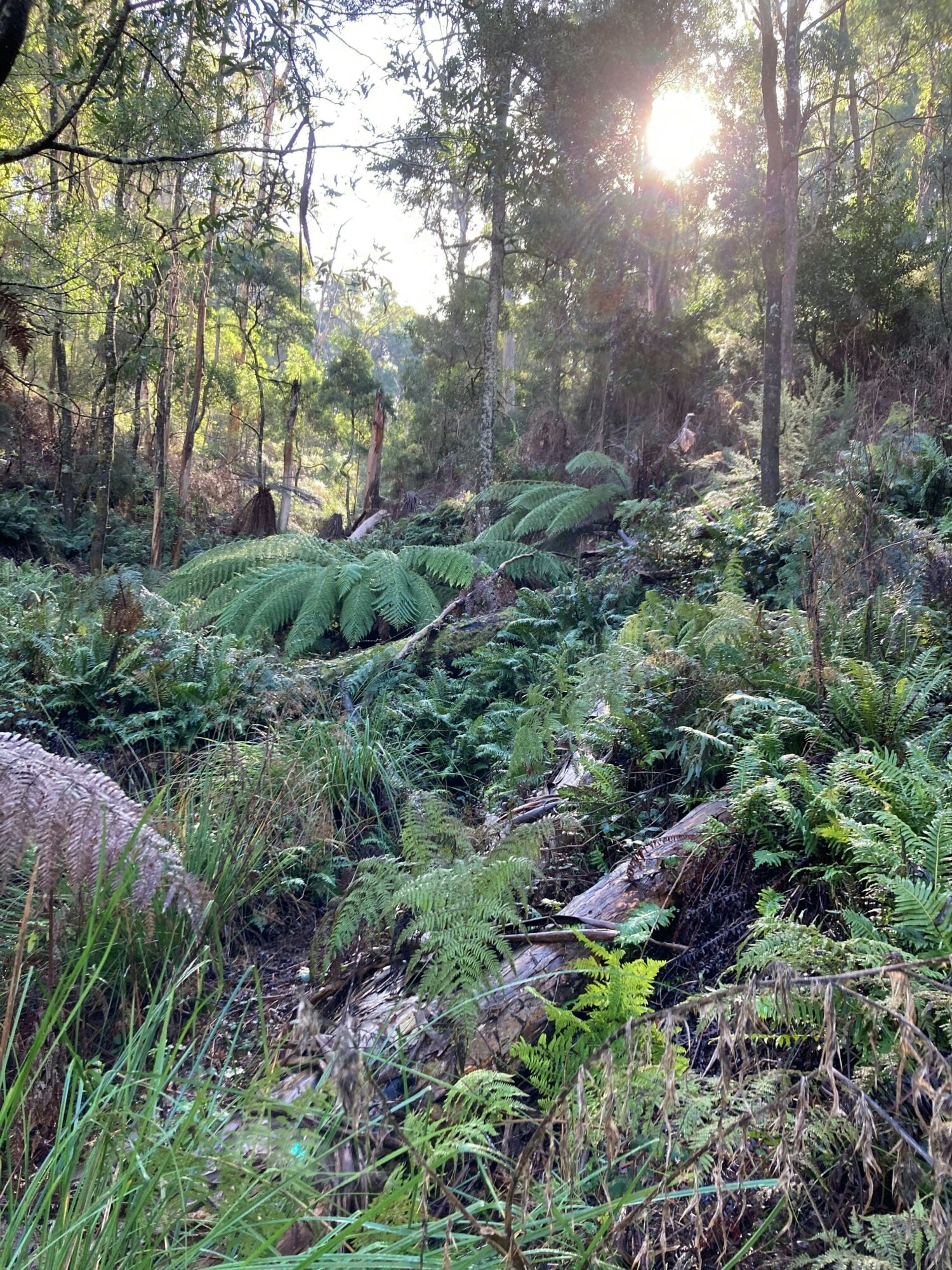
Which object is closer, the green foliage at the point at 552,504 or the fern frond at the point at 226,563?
the fern frond at the point at 226,563

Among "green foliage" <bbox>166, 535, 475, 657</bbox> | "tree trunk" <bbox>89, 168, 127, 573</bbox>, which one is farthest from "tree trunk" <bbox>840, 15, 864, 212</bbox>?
"tree trunk" <bbox>89, 168, 127, 573</bbox>

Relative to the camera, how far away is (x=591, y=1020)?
171 cm

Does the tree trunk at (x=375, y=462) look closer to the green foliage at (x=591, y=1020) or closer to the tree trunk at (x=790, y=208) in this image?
the tree trunk at (x=790, y=208)

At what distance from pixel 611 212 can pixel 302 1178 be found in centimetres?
1437

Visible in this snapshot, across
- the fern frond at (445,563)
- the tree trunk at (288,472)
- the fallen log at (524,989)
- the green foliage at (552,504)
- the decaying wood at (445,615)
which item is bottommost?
the fallen log at (524,989)

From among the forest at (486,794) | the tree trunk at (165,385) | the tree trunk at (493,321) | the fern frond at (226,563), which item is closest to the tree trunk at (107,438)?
the forest at (486,794)

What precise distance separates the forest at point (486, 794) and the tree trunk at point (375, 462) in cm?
439

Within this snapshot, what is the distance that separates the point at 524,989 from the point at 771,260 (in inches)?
225

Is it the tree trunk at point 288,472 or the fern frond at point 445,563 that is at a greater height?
the tree trunk at point 288,472

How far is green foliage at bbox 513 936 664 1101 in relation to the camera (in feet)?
5.28

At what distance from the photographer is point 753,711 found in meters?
2.73

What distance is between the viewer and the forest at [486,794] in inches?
49.3

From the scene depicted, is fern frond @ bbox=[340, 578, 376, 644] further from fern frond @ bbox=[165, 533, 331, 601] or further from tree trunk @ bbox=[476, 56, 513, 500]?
tree trunk @ bbox=[476, 56, 513, 500]

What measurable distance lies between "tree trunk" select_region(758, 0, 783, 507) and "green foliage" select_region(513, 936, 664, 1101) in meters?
4.96
